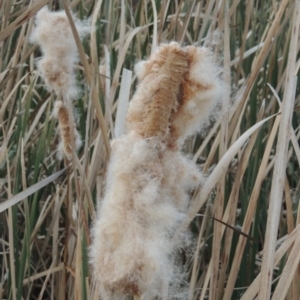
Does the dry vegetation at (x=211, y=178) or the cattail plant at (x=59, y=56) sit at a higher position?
the cattail plant at (x=59, y=56)

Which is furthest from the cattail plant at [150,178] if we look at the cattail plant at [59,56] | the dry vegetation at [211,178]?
the cattail plant at [59,56]

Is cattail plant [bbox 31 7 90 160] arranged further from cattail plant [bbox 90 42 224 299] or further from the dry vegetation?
cattail plant [bbox 90 42 224 299]

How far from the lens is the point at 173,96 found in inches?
26.7

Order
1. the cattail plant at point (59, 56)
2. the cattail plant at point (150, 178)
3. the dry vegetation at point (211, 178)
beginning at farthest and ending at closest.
Answer: 1. the cattail plant at point (59, 56)
2. the dry vegetation at point (211, 178)
3. the cattail plant at point (150, 178)

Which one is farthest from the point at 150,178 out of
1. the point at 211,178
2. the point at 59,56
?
the point at 59,56

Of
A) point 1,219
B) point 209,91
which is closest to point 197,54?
point 209,91

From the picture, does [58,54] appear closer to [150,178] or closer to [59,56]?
[59,56]

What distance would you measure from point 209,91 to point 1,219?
996mm

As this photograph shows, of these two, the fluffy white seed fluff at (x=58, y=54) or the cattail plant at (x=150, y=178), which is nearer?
the cattail plant at (x=150, y=178)

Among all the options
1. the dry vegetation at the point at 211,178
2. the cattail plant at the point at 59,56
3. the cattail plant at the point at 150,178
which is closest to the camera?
the cattail plant at the point at 150,178

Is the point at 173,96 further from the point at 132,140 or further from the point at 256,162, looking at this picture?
the point at 256,162

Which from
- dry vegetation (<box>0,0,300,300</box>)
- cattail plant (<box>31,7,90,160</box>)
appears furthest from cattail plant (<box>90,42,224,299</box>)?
cattail plant (<box>31,7,90,160</box>)

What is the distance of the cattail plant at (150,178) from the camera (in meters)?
0.65

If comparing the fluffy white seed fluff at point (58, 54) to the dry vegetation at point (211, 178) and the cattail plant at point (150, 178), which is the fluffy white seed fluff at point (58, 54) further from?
the cattail plant at point (150, 178)
